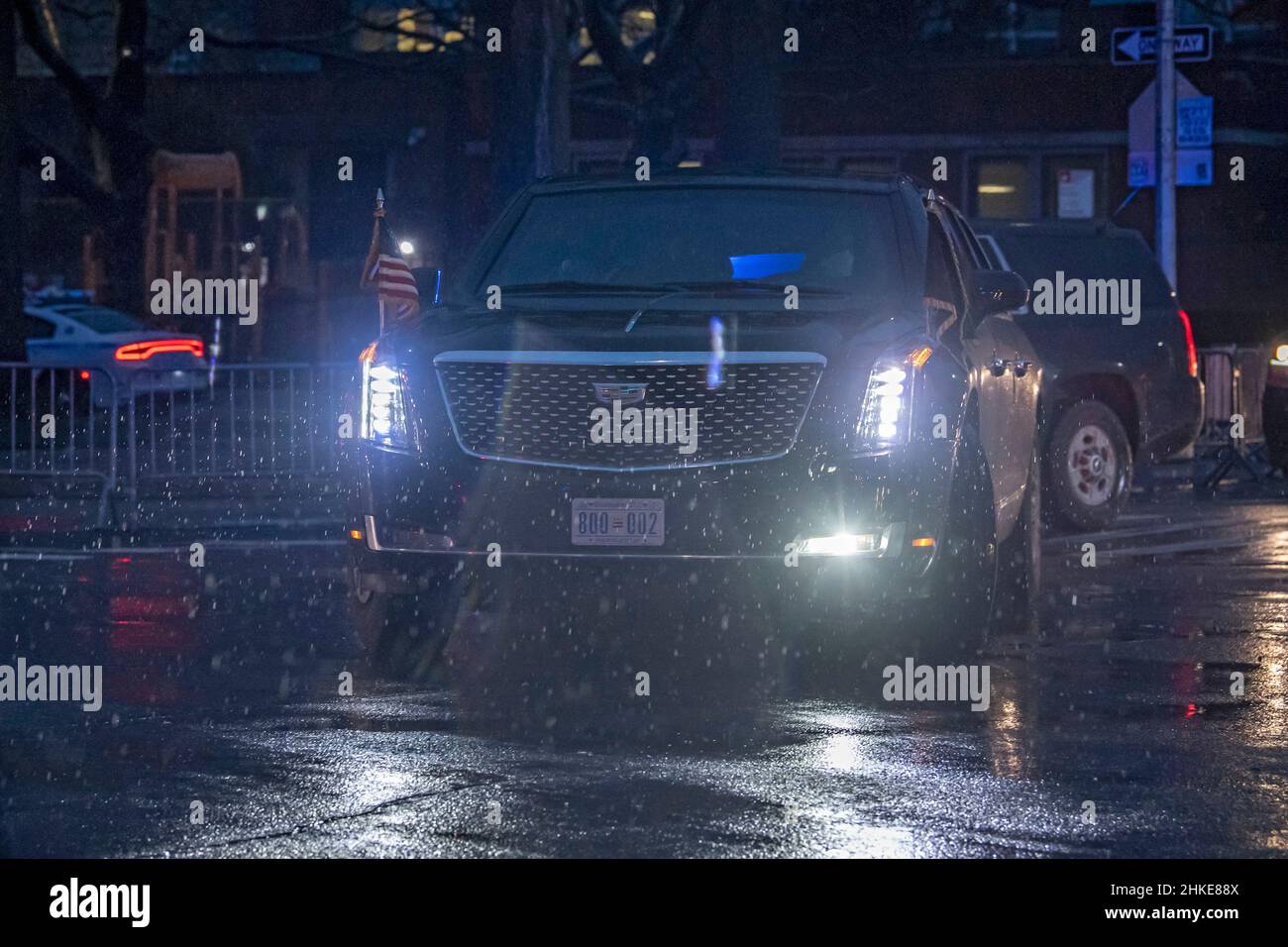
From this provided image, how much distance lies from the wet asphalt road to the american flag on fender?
5.58 meters

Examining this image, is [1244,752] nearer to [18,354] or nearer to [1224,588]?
[1224,588]

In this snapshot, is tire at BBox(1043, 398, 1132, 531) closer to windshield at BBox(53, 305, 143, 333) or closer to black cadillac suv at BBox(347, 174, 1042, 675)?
black cadillac suv at BBox(347, 174, 1042, 675)

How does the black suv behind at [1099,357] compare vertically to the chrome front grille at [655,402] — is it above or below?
above

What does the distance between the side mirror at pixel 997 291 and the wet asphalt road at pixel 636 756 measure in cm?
149

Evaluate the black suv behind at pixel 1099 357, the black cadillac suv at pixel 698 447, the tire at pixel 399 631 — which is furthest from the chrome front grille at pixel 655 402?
the black suv behind at pixel 1099 357

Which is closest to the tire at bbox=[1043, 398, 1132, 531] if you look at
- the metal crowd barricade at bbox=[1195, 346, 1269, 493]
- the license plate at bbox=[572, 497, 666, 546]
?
the metal crowd barricade at bbox=[1195, 346, 1269, 493]

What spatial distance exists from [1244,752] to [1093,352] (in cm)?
933

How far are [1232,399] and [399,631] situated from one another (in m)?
15.3

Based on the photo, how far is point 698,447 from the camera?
9055 millimetres

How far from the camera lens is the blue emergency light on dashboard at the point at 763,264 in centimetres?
1012

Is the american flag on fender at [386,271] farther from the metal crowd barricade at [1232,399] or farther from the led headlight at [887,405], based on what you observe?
the metal crowd barricade at [1232,399]

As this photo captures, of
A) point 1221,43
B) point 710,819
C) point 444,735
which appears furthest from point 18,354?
point 1221,43

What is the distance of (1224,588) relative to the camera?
12680 millimetres

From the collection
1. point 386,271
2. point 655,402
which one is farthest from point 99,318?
point 655,402
